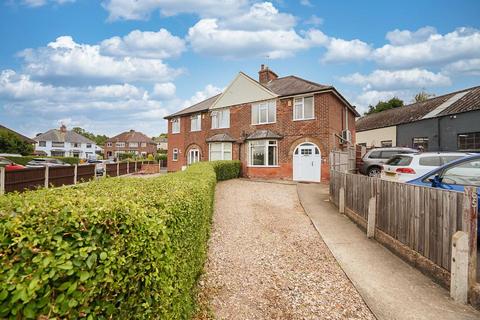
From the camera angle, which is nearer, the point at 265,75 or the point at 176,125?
the point at 265,75

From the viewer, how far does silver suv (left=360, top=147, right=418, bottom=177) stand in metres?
14.1

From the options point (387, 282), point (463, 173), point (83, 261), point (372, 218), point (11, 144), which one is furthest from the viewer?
point (11, 144)

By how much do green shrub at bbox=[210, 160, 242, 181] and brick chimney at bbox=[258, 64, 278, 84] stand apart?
320 inches

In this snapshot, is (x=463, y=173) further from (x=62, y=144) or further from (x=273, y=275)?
(x=62, y=144)

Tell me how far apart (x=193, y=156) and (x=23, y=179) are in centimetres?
1363

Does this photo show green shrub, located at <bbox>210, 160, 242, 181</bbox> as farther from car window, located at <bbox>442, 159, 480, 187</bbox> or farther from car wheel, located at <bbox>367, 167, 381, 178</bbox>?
car window, located at <bbox>442, 159, 480, 187</bbox>

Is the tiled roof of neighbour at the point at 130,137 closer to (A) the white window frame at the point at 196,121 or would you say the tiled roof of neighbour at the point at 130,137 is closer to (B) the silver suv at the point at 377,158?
(A) the white window frame at the point at 196,121

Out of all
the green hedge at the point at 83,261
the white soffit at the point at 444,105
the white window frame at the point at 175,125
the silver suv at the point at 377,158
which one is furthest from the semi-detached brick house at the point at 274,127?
the green hedge at the point at 83,261

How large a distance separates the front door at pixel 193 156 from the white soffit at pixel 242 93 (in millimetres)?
4537

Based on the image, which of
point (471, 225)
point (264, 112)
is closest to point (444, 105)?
point (264, 112)

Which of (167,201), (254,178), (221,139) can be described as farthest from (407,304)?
(221,139)

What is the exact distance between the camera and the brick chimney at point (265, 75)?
22156mm

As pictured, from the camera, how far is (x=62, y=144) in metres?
63.9

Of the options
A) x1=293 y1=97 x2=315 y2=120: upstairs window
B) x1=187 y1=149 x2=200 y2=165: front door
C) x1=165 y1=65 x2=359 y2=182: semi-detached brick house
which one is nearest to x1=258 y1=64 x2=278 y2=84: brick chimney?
x1=165 y1=65 x2=359 y2=182: semi-detached brick house
